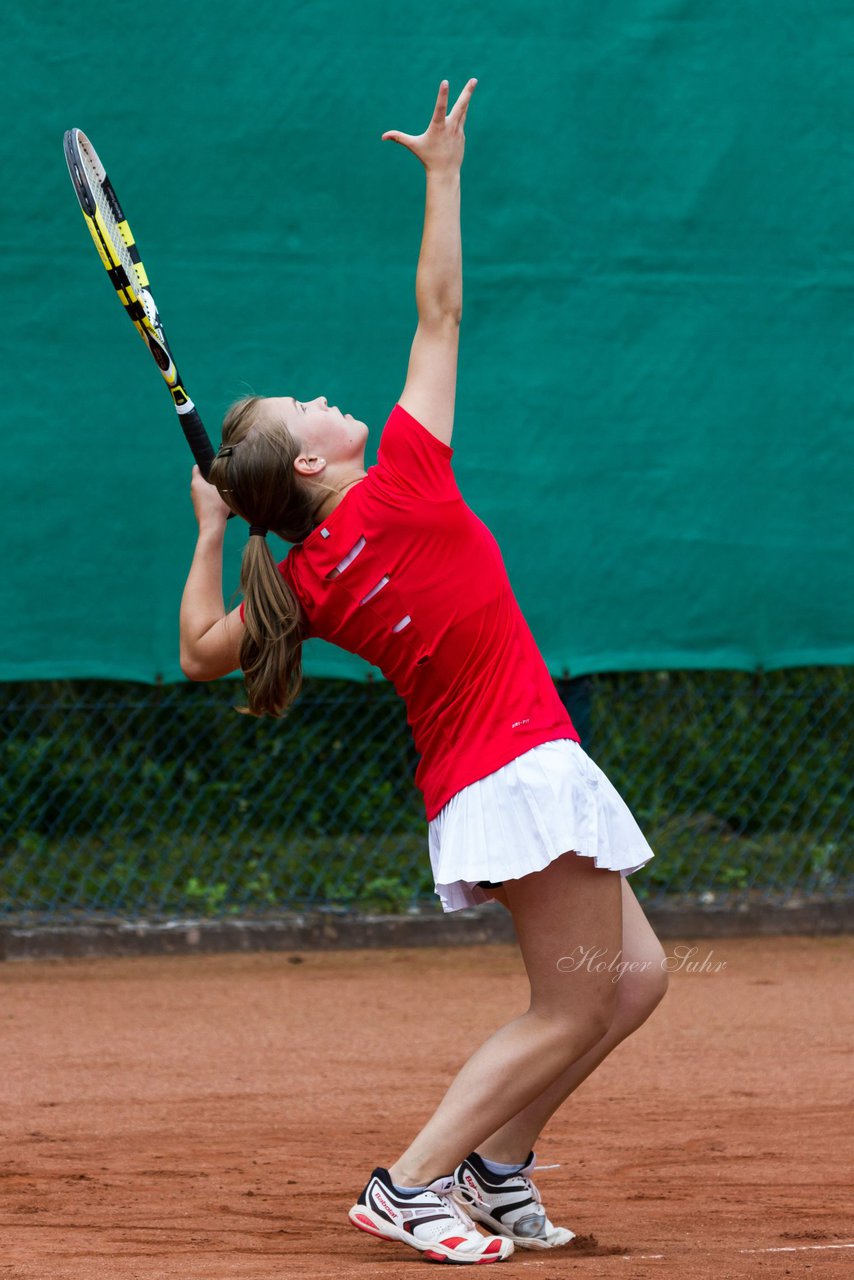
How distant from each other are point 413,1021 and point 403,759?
1.55 m

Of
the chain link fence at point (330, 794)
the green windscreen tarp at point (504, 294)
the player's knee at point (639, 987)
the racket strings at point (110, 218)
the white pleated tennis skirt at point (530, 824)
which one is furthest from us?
the chain link fence at point (330, 794)

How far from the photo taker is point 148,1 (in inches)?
184

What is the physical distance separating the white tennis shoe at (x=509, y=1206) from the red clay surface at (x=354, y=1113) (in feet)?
0.21

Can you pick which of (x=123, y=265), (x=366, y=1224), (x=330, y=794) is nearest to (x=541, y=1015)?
(x=366, y=1224)

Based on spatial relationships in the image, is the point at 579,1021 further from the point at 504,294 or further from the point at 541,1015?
the point at 504,294

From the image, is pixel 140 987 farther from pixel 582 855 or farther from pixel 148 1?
pixel 148 1

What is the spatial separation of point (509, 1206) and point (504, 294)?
9.86 ft

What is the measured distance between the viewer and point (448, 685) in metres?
2.57

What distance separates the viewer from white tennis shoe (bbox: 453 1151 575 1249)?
2.67 metres

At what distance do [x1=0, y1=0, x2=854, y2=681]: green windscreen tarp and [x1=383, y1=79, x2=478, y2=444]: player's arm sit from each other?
7.28 feet

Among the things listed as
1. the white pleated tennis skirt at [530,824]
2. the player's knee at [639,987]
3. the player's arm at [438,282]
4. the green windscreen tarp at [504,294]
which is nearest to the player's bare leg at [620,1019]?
the player's knee at [639,987]

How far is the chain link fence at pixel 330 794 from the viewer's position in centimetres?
528

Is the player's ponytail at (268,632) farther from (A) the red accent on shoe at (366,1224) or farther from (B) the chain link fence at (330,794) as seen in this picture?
(B) the chain link fence at (330,794)

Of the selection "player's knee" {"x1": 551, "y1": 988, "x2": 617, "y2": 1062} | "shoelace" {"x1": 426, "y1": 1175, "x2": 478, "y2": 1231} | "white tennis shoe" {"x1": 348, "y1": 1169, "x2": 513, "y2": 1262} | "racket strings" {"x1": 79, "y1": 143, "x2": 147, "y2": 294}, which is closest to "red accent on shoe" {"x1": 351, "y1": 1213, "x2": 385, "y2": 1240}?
"white tennis shoe" {"x1": 348, "y1": 1169, "x2": 513, "y2": 1262}
